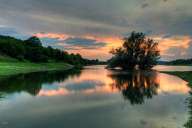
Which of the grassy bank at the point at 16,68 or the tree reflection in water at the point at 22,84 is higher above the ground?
the grassy bank at the point at 16,68

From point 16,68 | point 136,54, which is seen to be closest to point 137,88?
point 16,68

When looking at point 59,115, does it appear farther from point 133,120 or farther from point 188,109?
point 188,109

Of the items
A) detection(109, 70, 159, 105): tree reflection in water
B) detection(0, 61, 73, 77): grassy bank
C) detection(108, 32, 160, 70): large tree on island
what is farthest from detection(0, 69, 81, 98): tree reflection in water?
detection(108, 32, 160, 70): large tree on island

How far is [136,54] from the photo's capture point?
125 meters

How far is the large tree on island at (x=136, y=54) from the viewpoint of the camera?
124 metres

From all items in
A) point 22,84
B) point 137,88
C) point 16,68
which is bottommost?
point 137,88

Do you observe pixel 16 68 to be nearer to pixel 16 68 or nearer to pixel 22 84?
pixel 16 68

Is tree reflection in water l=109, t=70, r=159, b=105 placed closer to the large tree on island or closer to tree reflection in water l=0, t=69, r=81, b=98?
tree reflection in water l=0, t=69, r=81, b=98

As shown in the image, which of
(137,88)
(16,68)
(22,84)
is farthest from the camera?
(16,68)

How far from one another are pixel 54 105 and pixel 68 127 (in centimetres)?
769

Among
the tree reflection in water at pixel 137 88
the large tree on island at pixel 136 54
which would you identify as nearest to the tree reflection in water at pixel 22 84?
the tree reflection in water at pixel 137 88

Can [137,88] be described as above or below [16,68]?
below

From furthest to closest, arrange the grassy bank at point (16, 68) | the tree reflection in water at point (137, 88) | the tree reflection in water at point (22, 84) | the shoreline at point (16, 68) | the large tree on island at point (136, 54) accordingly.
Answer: the large tree on island at point (136, 54)
the grassy bank at point (16, 68)
the shoreline at point (16, 68)
the tree reflection in water at point (22, 84)
the tree reflection in water at point (137, 88)

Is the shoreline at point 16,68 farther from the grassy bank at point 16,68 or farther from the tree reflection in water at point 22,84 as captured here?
the tree reflection in water at point 22,84
